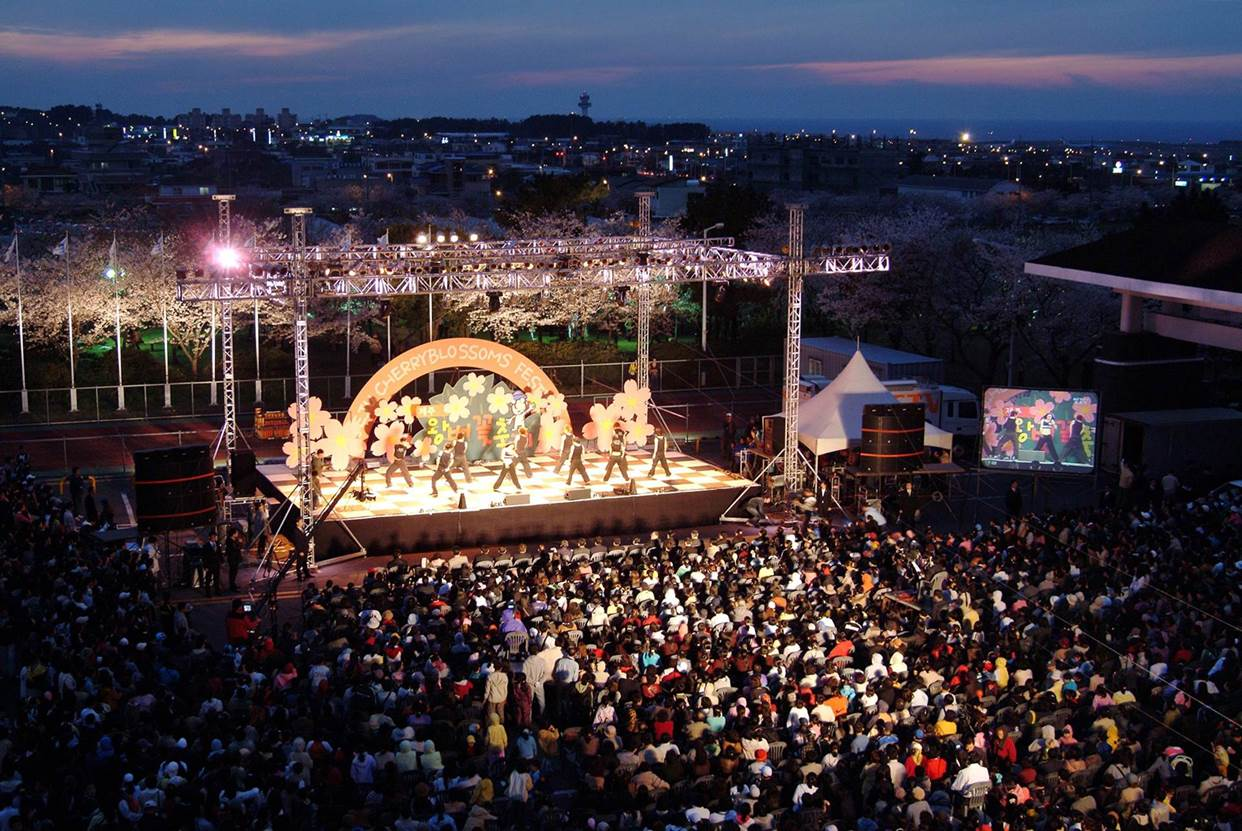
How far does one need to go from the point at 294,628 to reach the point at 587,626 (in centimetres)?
571

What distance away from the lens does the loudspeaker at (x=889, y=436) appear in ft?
90.6

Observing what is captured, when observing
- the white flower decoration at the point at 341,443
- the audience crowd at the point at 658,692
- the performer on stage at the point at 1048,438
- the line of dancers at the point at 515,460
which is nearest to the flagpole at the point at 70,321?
the white flower decoration at the point at 341,443

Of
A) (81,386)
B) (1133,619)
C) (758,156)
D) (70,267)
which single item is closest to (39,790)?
(1133,619)

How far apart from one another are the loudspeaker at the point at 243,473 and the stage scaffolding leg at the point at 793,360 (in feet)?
34.8

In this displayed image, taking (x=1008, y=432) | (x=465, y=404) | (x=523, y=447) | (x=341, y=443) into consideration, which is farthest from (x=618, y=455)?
(x=1008, y=432)

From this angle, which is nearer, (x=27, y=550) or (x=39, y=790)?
(x=39, y=790)

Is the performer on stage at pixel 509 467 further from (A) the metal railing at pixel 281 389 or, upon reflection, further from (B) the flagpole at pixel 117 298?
(B) the flagpole at pixel 117 298

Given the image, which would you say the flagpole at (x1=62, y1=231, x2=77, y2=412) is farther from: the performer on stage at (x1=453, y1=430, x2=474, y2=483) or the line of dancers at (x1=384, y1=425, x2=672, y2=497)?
the performer on stage at (x1=453, y1=430, x2=474, y2=483)

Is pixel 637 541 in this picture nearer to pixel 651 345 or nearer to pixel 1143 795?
pixel 1143 795

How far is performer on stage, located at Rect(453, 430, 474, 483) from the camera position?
28078mm

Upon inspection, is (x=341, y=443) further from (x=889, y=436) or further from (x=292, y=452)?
(x=889, y=436)

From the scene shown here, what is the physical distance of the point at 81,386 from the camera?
40875 mm

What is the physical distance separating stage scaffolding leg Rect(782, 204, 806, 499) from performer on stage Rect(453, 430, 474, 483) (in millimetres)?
6439

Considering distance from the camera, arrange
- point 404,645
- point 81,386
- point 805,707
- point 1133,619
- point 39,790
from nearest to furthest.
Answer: point 39,790 < point 805,707 < point 404,645 < point 1133,619 < point 81,386
